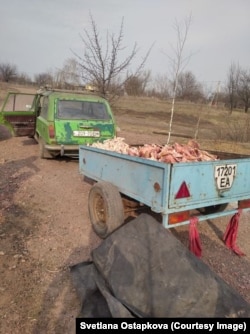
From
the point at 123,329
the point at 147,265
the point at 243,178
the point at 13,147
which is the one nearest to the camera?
the point at 123,329

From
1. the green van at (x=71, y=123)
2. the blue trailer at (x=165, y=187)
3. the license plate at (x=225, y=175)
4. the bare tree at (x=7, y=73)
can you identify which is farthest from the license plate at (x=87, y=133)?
the bare tree at (x=7, y=73)

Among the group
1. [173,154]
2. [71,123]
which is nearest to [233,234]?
[173,154]

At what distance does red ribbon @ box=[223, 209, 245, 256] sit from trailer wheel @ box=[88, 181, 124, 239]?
147 centimetres

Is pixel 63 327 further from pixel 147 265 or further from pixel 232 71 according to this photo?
pixel 232 71

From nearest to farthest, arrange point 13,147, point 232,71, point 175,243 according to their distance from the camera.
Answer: point 175,243, point 13,147, point 232,71

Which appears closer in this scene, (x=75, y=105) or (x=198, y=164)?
(x=198, y=164)

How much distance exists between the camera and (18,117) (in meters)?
9.89

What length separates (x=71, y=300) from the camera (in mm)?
2914

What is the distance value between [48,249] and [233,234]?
241cm

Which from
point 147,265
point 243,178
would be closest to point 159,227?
point 147,265

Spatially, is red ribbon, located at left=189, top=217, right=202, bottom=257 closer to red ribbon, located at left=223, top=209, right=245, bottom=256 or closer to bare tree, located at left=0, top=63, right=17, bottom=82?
red ribbon, located at left=223, top=209, right=245, bottom=256

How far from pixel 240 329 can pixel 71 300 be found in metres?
1.49

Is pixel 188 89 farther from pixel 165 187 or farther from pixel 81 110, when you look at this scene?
pixel 165 187

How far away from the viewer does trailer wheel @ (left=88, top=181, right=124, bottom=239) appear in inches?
148
